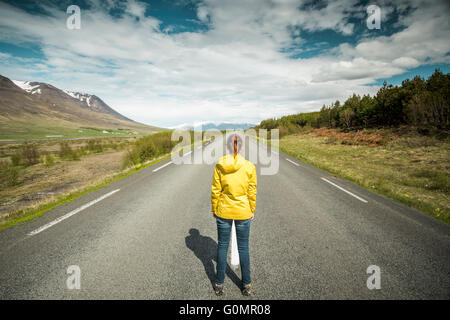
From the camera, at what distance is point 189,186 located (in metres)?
7.11

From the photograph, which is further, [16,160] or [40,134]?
[40,134]

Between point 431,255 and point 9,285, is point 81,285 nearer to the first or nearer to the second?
point 9,285

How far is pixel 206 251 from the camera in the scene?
3293 mm

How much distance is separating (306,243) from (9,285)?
14.5 feet

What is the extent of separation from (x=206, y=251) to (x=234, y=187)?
1.57 metres

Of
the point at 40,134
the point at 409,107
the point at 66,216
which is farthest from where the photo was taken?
the point at 40,134

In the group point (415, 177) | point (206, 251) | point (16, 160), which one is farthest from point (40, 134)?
point (415, 177)

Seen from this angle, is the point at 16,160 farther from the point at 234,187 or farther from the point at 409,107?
the point at 409,107

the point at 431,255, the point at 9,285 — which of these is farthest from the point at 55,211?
the point at 431,255

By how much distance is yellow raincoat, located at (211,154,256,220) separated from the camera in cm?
237

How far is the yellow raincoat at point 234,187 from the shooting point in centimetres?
237

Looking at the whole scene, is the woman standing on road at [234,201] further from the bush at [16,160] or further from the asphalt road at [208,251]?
the bush at [16,160]
